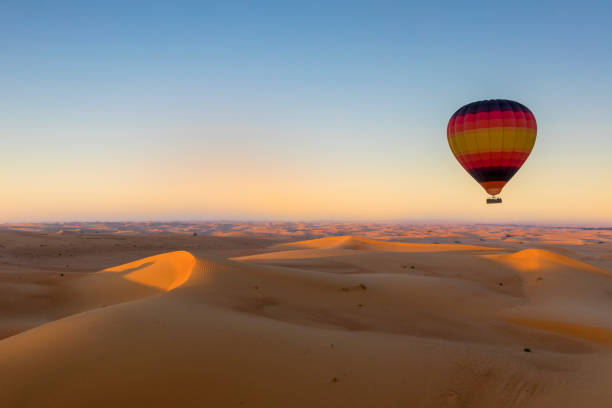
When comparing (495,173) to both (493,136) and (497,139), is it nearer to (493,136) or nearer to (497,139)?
(497,139)

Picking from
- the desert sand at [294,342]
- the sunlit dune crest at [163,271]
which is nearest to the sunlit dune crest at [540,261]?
the desert sand at [294,342]

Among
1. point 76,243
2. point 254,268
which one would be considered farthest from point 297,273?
point 76,243

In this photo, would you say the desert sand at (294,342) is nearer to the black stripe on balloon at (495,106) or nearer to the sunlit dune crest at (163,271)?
the sunlit dune crest at (163,271)

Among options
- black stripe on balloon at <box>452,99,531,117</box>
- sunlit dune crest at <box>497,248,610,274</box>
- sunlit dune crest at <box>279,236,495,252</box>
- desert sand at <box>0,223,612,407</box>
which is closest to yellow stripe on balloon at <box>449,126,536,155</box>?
black stripe on balloon at <box>452,99,531,117</box>

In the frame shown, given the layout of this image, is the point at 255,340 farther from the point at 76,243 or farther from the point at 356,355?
the point at 76,243

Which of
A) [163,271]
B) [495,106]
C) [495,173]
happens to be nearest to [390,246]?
[495,173]

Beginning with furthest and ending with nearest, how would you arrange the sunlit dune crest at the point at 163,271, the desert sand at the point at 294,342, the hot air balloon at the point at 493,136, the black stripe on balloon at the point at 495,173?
the black stripe on balloon at the point at 495,173 → the hot air balloon at the point at 493,136 → the sunlit dune crest at the point at 163,271 → the desert sand at the point at 294,342

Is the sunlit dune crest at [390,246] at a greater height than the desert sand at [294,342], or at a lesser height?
greater

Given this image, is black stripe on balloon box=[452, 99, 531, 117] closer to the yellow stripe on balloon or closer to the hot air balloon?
the hot air balloon
